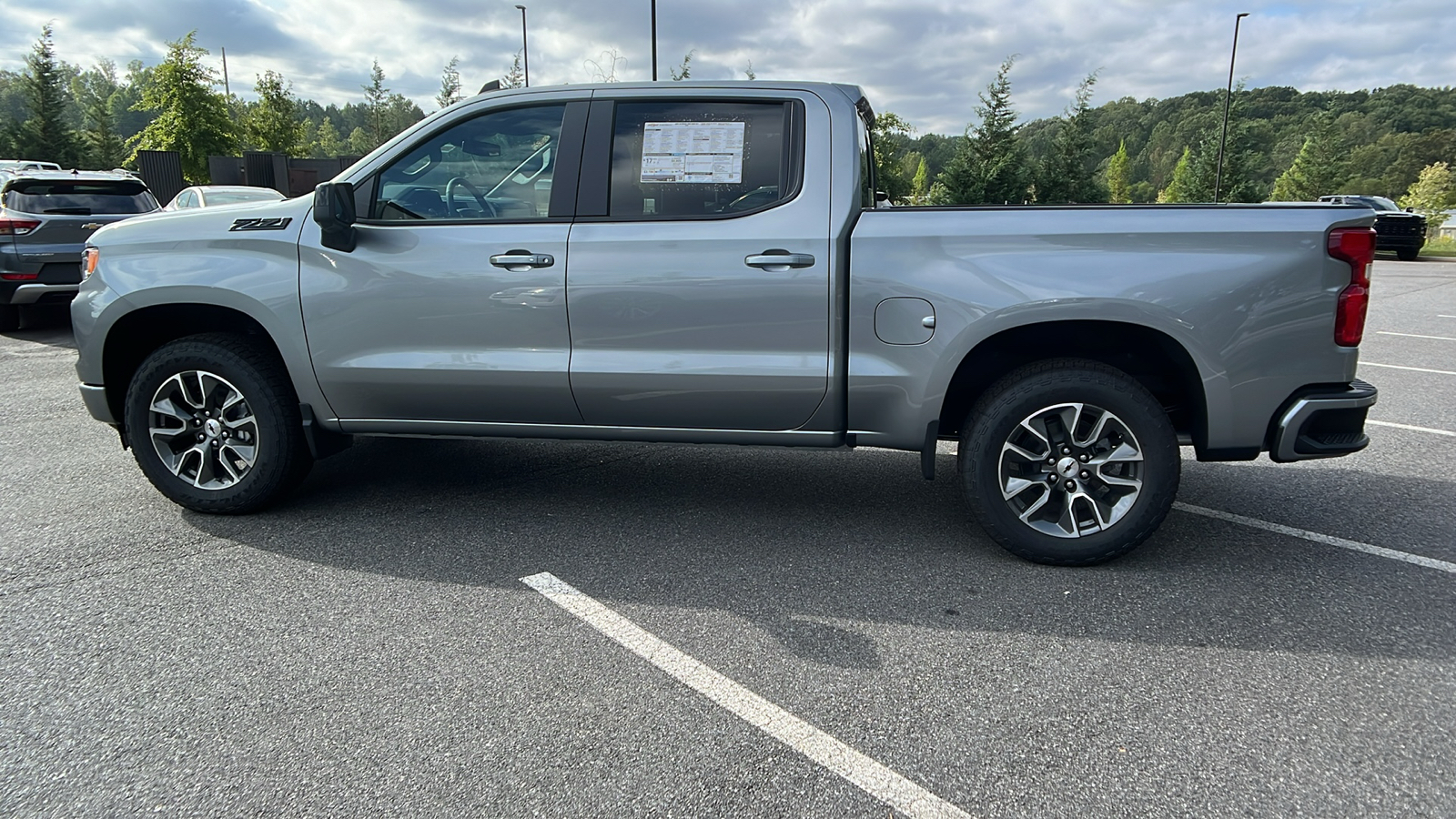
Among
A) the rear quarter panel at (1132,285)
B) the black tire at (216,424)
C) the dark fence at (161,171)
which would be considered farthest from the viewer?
the dark fence at (161,171)

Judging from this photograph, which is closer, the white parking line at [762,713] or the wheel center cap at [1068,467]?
the white parking line at [762,713]

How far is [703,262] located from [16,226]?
960 cm

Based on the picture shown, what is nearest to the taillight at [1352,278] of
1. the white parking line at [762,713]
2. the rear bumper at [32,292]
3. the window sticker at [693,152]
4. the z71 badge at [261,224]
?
the window sticker at [693,152]

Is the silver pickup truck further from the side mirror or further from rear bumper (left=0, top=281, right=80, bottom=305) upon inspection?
rear bumper (left=0, top=281, right=80, bottom=305)

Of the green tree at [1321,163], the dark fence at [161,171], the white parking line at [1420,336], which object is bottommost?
the white parking line at [1420,336]

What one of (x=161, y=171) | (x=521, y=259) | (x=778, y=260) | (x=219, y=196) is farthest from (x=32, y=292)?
(x=161, y=171)

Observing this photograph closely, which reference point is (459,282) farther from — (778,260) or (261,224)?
(778,260)

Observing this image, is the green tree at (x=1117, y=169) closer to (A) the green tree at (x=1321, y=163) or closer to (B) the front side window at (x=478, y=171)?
(A) the green tree at (x=1321, y=163)

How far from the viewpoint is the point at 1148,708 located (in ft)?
8.50

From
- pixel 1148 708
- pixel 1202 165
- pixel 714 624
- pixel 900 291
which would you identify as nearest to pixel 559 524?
pixel 714 624

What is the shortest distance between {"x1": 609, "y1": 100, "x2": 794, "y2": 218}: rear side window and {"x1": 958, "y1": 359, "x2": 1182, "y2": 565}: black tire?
1.28 m

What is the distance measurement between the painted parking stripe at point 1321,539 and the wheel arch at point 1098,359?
765 millimetres

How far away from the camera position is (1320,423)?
3396 mm

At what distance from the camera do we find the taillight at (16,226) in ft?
30.9
